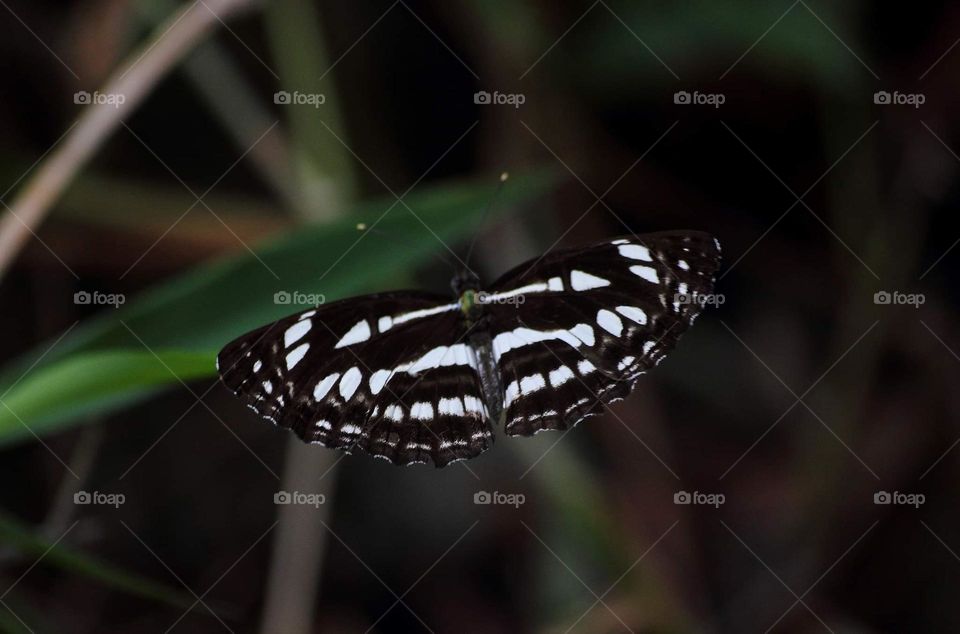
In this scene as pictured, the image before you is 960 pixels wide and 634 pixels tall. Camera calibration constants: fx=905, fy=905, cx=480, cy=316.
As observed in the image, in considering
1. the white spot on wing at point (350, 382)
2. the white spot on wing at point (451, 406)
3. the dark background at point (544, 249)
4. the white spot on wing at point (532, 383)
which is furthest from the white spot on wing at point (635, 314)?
the dark background at point (544, 249)

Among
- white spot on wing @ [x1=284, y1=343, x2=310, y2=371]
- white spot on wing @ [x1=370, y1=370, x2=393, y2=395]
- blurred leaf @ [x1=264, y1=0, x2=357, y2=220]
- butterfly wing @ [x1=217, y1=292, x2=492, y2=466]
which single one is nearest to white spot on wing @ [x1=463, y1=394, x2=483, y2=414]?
butterfly wing @ [x1=217, y1=292, x2=492, y2=466]

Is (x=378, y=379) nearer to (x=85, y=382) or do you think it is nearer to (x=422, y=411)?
(x=422, y=411)

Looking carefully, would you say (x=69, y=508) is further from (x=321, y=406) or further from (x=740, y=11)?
(x=740, y=11)

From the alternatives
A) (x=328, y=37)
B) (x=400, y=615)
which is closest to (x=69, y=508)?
(x=400, y=615)

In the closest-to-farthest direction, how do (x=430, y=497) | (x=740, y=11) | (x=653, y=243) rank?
(x=653, y=243)
(x=740, y=11)
(x=430, y=497)

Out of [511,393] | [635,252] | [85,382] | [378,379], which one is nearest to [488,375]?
[511,393]

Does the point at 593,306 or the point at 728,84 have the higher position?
the point at 728,84
